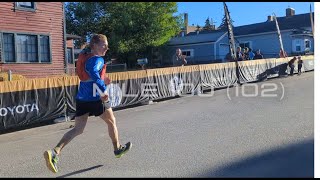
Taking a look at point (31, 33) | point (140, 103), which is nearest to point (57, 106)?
point (140, 103)

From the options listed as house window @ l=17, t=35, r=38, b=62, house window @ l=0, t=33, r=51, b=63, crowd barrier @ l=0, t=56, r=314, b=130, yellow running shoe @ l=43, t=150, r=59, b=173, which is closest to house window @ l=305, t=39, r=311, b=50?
crowd barrier @ l=0, t=56, r=314, b=130

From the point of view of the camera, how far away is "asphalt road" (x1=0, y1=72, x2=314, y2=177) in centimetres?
540

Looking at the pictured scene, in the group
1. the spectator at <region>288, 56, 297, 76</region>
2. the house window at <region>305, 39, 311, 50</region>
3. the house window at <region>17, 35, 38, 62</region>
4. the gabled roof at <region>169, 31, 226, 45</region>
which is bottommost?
the spectator at <region>288, 56, 297, 76</region>

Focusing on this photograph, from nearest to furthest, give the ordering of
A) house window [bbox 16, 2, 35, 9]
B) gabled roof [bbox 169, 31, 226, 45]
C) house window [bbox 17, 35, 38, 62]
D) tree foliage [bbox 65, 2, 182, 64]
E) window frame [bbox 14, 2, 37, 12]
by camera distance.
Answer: tree foliage [bbox 65, 2, 182, 64] → window frame [bbox 14, 2, 37, 12] → house window [bbox 16, 2, 35, 9] → house window [bbox 17, 35, 38, 62] → gabled roof [bbox 169, 31, 226, 45]

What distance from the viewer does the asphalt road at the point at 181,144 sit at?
5.40 m

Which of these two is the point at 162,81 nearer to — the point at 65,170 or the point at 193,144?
the point at 193,144

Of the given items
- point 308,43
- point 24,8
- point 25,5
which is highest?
point 25,5

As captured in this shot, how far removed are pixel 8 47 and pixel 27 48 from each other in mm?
1110

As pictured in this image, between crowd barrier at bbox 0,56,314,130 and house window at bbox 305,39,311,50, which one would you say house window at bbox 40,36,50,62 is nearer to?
crowd barrier at bbox 0,56,314,130

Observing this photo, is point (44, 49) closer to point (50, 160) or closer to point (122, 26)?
point (122, 26)

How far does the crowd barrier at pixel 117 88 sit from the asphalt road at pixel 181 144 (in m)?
0.52

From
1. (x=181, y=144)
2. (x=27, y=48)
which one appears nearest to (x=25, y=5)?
(x=27, y=48)

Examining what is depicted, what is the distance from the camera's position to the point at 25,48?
68.2 ft

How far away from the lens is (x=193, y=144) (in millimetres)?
6867
